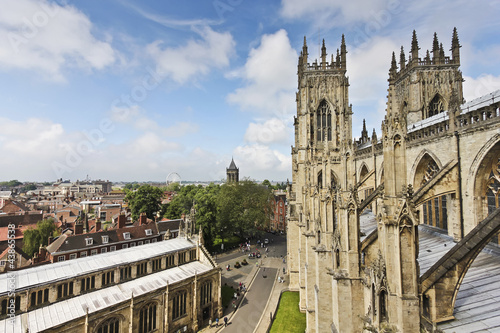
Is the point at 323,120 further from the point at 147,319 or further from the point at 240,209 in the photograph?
the point at 147,319

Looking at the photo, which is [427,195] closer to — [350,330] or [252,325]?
[350,330]

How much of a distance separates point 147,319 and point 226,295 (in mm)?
10591

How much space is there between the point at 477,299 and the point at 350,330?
4.67 metres

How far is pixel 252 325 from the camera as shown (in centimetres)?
2092

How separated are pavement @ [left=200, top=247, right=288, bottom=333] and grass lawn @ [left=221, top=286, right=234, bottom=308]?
2.19 feet

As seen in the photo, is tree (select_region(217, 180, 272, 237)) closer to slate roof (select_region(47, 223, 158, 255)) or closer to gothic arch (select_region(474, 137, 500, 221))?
slate roof (select_region(47, 223, 158, 255))

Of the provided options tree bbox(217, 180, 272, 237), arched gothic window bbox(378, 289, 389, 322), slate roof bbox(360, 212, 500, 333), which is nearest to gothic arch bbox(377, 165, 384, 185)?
slate roof bbox(360, 212, 500, 333)

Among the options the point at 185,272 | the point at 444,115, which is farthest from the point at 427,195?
the point at 185,272

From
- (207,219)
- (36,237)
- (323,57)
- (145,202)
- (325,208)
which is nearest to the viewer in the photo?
(325,208)

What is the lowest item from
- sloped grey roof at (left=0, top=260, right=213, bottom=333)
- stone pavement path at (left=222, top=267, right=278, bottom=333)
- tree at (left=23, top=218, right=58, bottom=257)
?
stone pavement path at (left=222, top=267, right=278, bottom=333)

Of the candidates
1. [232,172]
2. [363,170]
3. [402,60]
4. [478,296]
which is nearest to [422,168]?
[478,296]

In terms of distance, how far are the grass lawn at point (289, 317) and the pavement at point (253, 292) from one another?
69 centimetres

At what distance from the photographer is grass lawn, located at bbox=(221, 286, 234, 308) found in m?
25.0

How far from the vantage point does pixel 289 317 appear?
70.4 feet
